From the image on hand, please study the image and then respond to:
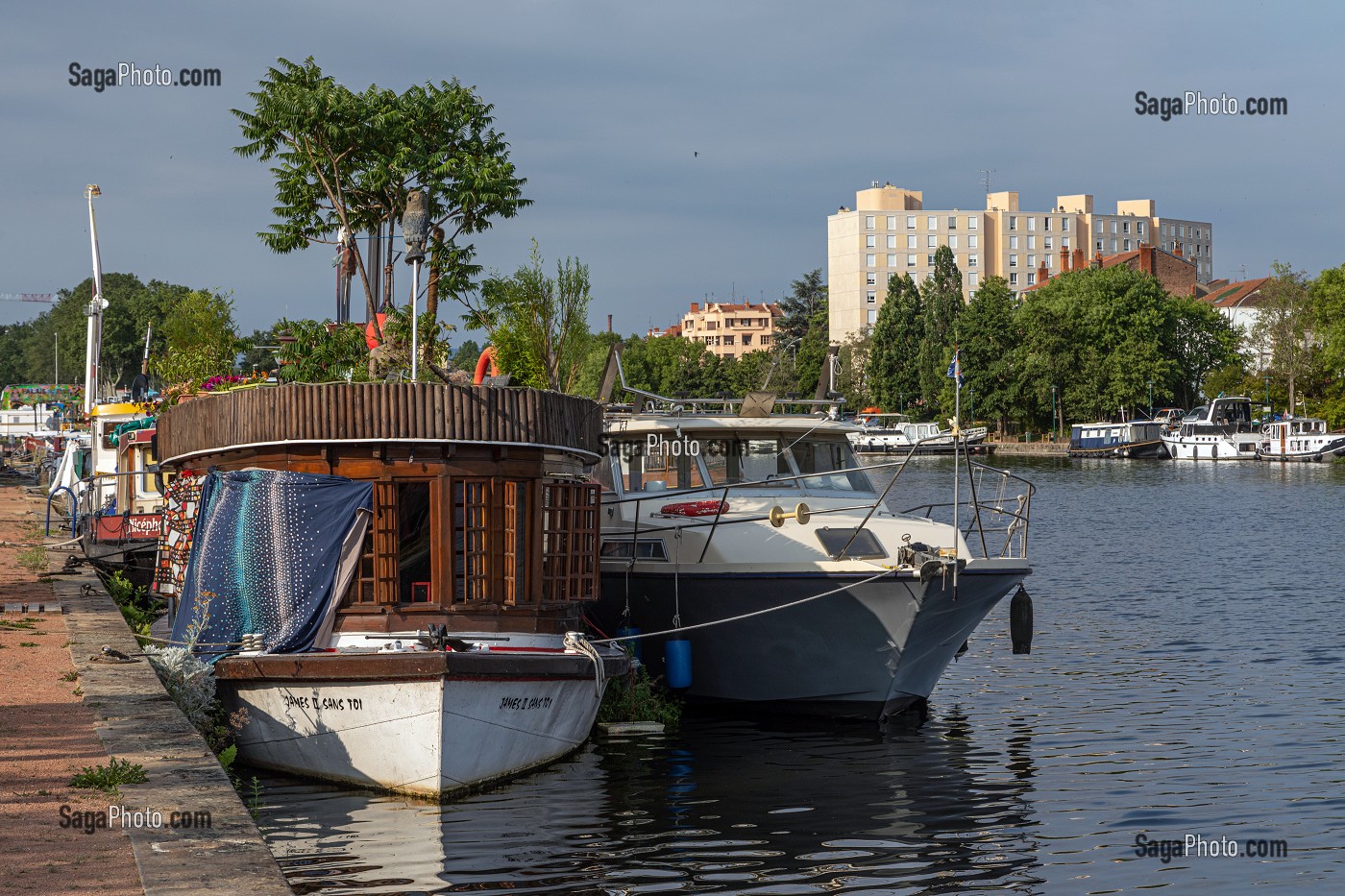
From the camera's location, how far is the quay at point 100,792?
804cm

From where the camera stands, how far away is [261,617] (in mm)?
14070

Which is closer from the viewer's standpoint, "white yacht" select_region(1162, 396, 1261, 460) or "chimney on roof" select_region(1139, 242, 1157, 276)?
"white yacht" select_region(1162, 396, 1261, 460)

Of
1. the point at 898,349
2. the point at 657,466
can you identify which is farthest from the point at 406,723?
the point at 898,349

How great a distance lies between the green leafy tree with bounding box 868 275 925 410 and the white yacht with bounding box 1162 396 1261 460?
20.6m

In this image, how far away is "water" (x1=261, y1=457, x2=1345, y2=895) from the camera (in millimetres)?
→ 11930

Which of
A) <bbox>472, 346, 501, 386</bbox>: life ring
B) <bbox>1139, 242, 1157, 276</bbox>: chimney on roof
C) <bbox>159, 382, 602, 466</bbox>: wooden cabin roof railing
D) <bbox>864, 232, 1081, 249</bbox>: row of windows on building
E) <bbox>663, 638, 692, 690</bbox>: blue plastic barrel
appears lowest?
<bbox>663, 638, 692, 690</bbox>: blue plastic barrel

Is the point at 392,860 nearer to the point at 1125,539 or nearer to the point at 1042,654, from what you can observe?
the point at 1042,654

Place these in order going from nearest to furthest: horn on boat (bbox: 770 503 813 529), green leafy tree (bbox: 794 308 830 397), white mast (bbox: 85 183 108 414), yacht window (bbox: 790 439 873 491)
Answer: horn on boat (bbox: 770 503 813 529) → yacht window (bbox: 790 439 873 491) → white mast (bbox: 85 183 108 414) → green leafy tree (bbox: 794 308 830 397)

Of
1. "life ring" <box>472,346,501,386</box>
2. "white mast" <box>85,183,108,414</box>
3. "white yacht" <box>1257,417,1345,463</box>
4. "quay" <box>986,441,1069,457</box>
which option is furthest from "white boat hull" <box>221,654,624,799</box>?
"quay" <box>986,441,1069,457</box>

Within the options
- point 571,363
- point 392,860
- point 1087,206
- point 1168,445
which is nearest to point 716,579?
point 392,860

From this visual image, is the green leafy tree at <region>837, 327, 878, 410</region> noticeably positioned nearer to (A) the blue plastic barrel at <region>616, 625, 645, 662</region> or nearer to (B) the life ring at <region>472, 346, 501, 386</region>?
(A) the blue plastic barrel at <region>616, 625, 645, 662</region>

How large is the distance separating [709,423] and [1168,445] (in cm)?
9058

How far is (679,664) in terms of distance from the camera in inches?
690

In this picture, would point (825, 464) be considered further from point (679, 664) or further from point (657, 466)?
point (679, 664)
